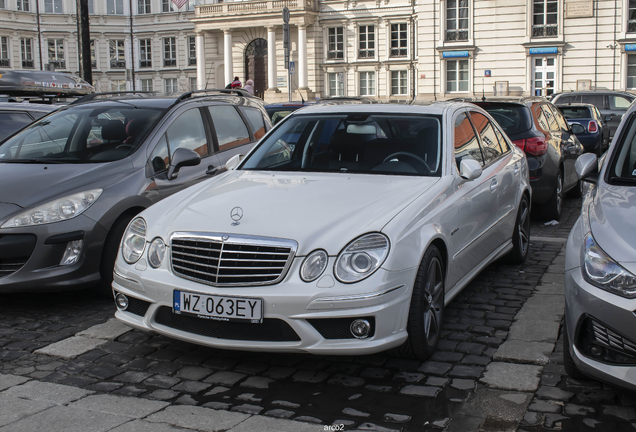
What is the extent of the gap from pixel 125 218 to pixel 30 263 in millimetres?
833

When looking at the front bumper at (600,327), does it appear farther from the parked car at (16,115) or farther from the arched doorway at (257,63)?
the arched doorway at (257,63)

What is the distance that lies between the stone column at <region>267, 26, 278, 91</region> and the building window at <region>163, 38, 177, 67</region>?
488 inches

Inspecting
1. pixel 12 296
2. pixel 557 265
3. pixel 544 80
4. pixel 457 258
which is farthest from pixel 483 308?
pixel 544 80

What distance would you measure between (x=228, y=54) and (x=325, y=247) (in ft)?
186

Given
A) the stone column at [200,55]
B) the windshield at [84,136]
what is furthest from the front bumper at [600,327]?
the stone column at [200,55]

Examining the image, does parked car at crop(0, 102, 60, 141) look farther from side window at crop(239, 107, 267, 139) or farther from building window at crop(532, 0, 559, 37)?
building window at crop(532, 0, 559, 37)

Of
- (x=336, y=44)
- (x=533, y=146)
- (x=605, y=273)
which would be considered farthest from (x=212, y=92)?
(x=336, y=44)

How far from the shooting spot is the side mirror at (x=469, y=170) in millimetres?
4969

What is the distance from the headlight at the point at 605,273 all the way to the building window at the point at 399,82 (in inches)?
1953

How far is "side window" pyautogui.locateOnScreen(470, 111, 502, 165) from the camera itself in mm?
6059

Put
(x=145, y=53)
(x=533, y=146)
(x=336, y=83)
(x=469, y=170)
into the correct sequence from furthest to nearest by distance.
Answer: (x=145, y=53)
(x=336, y=83)
(x=533, y=146)
(x=469, y=170)

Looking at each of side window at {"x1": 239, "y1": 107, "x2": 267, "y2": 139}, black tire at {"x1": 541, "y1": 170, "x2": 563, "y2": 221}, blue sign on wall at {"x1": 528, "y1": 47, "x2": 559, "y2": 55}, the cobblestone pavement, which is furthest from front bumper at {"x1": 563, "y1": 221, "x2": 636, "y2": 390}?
blue sign on wall at {"x1": 528, "y1": 47, "x2": 559, "y2": 55}

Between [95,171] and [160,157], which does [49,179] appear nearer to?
[95,171]

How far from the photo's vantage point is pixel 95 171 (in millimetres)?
5824
